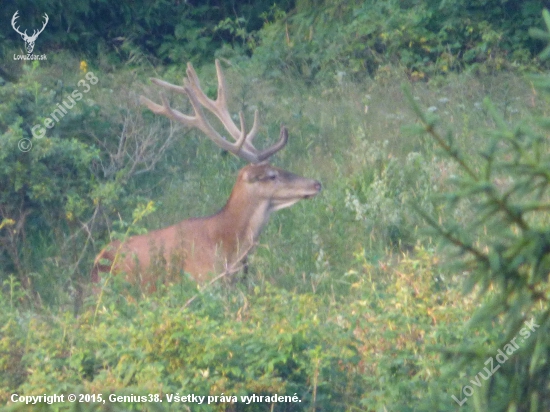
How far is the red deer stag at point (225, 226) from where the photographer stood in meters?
6.57

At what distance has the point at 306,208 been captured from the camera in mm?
7742

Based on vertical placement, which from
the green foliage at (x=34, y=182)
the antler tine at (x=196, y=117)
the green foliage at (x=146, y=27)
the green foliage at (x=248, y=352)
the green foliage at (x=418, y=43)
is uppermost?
the green foliage at (x=146, y=27)

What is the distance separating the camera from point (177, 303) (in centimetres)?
503

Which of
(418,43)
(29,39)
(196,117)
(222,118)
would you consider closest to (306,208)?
(222,118)

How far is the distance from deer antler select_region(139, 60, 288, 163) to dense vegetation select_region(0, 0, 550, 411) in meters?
0.59

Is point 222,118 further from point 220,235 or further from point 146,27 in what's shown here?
point 146,27

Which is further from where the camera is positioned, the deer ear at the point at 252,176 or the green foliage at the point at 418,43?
the green foliage at the point at 418,43

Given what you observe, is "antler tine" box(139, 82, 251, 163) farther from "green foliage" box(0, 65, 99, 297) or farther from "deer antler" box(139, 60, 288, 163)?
"green foliage" box(0, 65, 99, 297)

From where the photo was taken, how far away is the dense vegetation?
103 inches

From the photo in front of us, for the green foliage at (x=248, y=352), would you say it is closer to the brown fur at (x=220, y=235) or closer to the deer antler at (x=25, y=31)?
the brown fur at (x=220, y=235)

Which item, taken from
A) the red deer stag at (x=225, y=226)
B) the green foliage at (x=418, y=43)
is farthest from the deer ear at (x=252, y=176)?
the green foliage at (x=418, y=43)

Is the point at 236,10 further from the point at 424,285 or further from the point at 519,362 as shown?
the point at 519,362

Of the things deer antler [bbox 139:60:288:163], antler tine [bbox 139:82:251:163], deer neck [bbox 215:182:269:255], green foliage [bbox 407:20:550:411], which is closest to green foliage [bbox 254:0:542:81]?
deer antler [bbox 139:60:288:163]

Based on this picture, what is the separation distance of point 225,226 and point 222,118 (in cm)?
124
